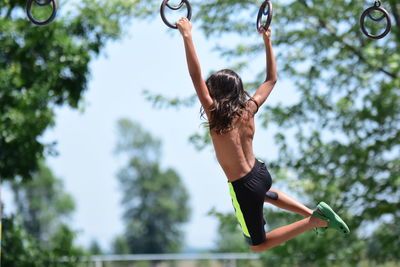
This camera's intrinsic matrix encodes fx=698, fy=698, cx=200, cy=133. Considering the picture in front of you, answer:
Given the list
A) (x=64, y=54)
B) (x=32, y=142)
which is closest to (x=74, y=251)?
(x=32, y=142)

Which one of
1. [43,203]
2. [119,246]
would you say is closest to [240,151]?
[119,246]

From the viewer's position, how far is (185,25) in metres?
3.93

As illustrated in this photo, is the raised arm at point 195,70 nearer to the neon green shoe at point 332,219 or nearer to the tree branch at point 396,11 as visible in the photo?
the neon green shoe at point 332,219

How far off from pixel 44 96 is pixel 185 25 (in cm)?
530

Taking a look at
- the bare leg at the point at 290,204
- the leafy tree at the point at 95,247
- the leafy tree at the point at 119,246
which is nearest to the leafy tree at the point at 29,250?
the bare leg at the point at 290,204

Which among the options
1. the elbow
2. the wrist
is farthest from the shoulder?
the wrist

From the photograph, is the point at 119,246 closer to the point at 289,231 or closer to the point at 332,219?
the point at 289,231

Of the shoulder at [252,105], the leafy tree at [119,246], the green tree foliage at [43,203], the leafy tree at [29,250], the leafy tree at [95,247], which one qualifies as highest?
the green tree foliage at [43,203]

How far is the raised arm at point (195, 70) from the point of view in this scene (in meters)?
3.78

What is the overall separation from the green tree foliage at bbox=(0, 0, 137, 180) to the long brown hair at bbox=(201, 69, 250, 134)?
516 centimetres

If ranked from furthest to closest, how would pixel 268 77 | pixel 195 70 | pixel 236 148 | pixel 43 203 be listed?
pixel 43 203 → pixel 268 77 → pixel 236 148 → pixel 195 70

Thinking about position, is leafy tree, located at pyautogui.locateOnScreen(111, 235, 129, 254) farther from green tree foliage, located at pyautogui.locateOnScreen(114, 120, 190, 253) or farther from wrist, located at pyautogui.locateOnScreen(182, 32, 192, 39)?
wrist, located at pyautogui.locateOnScreen(182, 32, 192, 39)

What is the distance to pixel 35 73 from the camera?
8.98 meters

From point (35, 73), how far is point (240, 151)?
18.4 feet
